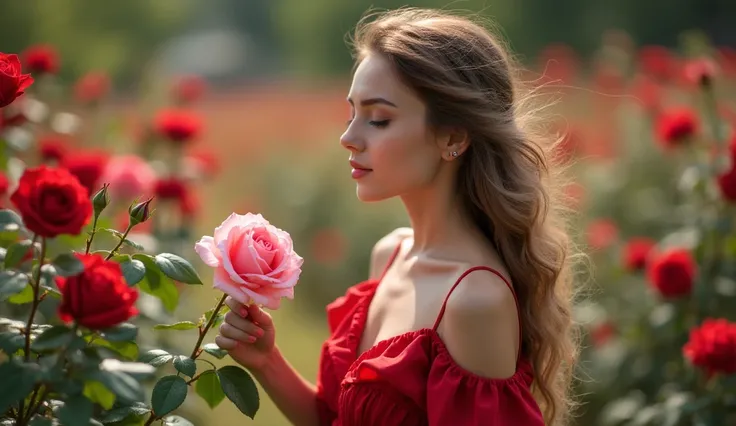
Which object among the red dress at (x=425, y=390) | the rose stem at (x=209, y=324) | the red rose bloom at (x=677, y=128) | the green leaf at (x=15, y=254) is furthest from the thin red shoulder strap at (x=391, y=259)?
the red rose bloom at (x=677, y=128)

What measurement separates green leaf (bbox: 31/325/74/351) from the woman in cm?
45

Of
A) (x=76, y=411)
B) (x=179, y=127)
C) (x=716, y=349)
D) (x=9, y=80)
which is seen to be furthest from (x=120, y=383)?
(x=179, y=127)

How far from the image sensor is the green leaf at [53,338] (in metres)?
1.35

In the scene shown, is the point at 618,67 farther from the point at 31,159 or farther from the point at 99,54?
the point at 99,54

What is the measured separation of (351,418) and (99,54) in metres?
8.90

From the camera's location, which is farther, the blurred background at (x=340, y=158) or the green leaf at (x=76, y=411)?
the blurred background at (x=340, y=158)


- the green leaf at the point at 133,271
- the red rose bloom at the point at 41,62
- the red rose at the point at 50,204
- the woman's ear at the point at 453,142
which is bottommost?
the green leaf at the point at 133,271

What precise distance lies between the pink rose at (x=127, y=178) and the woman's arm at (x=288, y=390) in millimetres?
1411

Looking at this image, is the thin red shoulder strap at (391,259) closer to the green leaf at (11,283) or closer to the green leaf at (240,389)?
the green leaf at (240,389)

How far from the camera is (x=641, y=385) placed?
3.68 meters

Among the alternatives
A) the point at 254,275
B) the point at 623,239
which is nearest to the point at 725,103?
the point at 623,239

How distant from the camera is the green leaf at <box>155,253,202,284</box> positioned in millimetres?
1629

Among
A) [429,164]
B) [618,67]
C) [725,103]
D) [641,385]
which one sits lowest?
[641,385]

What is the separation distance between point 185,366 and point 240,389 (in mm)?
106
